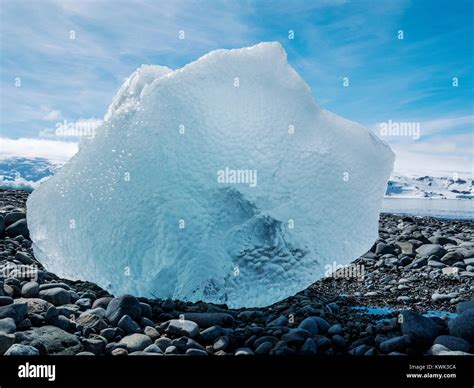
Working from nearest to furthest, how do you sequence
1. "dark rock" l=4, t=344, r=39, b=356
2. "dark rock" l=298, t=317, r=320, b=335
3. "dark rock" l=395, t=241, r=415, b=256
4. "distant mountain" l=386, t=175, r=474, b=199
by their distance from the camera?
"dark rock" l=4, t=344, r=39, b=356
"dark rock" l=298, t=317, r=320, b=335
"dark rock" l=395, t=241, r=415, b=256
"distant mountain" l=386, t=175, r=474, b=199

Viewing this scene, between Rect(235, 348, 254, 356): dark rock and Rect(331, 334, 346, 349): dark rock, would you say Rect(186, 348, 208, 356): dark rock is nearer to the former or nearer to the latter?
Rect(235, 348, 254, 356): dark rock

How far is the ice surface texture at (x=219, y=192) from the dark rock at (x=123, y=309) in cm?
34

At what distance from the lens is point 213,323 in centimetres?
475

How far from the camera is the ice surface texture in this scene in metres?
5.09

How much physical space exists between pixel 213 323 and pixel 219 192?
1357mm

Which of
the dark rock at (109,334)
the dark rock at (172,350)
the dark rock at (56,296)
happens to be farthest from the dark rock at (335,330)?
the dark rock at (56,296)

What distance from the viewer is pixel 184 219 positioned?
5078mm

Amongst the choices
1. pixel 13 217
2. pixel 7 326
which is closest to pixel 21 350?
pixel 7 326

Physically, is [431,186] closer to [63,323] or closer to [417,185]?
[417,185]

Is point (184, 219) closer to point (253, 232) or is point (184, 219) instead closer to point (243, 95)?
point (253, 232)

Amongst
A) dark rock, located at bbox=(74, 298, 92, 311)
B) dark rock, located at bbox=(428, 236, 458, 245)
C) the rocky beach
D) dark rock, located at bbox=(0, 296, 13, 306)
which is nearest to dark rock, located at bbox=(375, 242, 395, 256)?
dark rock, located at bbox=(428, 236, 458, 245)

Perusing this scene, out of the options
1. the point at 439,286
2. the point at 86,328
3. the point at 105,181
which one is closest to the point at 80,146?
the point at 105,181

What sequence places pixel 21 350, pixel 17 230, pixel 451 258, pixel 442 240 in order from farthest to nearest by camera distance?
pixel 442 240 → pixel 451 258 → pixel 17 230 → pixel 21 350

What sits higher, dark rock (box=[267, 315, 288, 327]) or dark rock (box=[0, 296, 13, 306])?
dark rock (box=[0, 296, 13, 306])
